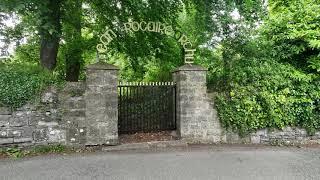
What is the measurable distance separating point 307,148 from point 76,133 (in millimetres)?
5800

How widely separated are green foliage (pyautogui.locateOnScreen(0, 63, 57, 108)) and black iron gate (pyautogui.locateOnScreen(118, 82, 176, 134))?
6.36 feet

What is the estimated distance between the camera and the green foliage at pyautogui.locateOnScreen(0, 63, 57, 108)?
734 cm

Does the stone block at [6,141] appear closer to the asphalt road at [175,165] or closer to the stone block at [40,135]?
the stone block at [40,135]

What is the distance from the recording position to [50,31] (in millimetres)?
7680

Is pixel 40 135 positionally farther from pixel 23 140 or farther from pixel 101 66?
pixel 101 66

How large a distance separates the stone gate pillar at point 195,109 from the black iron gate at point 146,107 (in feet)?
1.22

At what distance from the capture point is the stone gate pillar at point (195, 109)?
8625 mm

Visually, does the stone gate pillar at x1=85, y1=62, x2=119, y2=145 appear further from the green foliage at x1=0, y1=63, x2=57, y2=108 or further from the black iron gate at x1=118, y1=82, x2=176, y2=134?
the green foliage at x1=0, y1=63, x2=57, y2=108

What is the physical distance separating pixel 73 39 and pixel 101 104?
4.36m

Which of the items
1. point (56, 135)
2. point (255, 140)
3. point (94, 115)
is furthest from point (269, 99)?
point (56, 135)

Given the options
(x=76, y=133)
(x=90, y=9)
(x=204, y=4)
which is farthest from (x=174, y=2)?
(x=76, y=133)

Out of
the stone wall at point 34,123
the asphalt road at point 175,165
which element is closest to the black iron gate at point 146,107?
the asphalt road at point 175,165

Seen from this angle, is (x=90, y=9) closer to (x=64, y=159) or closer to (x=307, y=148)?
(x=64, y=159)

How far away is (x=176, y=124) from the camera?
356 inches
